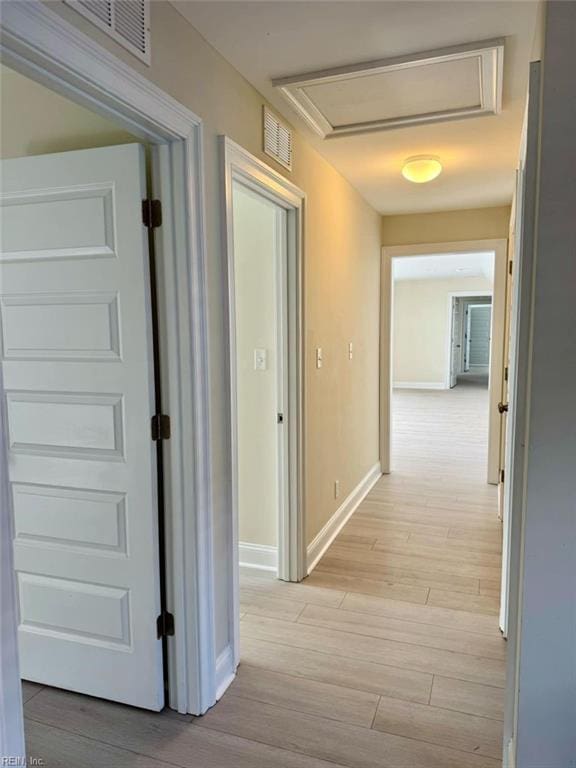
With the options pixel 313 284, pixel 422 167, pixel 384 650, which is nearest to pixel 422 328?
pixel 422 167

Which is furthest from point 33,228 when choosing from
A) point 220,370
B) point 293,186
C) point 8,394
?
point 293,186

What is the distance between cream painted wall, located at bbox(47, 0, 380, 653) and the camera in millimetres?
1675

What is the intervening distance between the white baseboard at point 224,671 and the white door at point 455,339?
9917 mm

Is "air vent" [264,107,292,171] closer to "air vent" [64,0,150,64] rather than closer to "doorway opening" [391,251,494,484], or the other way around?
"air vent" [64,0,150,64]

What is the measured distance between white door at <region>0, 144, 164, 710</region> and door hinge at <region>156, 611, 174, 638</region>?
4 centimetres

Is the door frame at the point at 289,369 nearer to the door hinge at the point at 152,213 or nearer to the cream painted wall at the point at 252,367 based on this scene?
the cream painted wall at the point at 252,367

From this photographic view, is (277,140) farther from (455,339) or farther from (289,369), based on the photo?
(455,339)

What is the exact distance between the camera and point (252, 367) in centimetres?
294

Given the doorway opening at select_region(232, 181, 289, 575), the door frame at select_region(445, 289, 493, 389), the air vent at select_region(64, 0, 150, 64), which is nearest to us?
the air vent at select_region(64, 0, 150, 64)

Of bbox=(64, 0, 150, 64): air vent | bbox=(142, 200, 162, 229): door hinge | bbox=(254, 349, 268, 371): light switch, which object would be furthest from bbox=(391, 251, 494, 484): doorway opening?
bbox=(64, 0, 150, 64): air vent

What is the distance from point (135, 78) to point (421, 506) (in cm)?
358

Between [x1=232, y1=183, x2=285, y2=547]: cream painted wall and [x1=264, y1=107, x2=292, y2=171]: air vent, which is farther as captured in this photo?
[x1=232, y1=183, x2=285, y2=547]: cream painted wall

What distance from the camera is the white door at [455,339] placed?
11.2m

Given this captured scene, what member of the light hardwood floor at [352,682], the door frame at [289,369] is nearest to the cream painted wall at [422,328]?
the light hardwood floor at [352,682]
